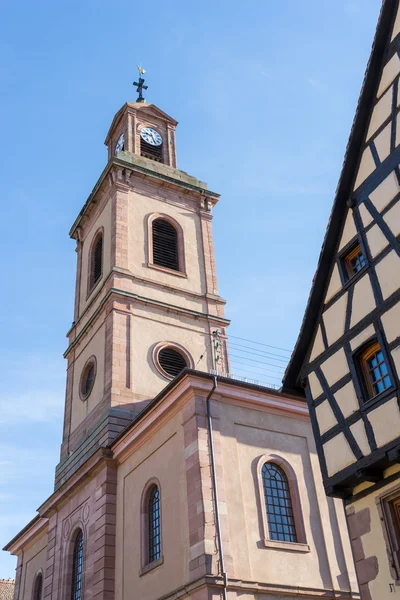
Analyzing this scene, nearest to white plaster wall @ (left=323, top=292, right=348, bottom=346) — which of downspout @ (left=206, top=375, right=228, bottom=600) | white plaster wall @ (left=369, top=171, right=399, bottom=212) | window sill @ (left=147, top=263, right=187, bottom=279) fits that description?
white plaster wall @ (left=369, top=171, right=399, bottom=212)

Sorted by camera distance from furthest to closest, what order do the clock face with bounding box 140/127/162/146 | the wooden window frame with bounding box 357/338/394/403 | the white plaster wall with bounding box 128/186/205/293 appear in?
the clock face with bounding box 140/127/162/146
the white plaster wall with bounding box 128/186/205/293
the wooden window frame with bounding box 357/338/394/403

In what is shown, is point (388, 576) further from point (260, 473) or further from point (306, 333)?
point (260, 473)

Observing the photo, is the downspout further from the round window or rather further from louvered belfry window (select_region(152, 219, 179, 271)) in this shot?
louvered belfry window (select_region(152, 219, 179, 271))

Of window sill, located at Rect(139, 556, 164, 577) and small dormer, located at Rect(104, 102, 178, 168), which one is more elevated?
small dormer, located at Rect(104, 102, 178, 168)

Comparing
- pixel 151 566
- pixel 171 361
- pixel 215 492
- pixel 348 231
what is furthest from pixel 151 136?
pixel 151 566

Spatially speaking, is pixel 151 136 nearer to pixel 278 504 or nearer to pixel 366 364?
pixel 278 504

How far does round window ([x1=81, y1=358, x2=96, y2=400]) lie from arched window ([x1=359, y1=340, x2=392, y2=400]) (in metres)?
16.1

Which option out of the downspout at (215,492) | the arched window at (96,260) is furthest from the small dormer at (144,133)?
the downspout at (215,492)

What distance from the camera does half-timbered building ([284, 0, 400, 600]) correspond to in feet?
38.7

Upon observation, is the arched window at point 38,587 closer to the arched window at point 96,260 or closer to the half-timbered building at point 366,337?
the arched window at point 96,260

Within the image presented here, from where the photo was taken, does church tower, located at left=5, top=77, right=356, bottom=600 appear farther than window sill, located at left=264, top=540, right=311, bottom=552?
No

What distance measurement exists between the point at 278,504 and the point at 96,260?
16.6 meters

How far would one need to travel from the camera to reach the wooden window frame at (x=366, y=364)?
12117 mm

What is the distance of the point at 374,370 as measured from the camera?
41.6 feet
